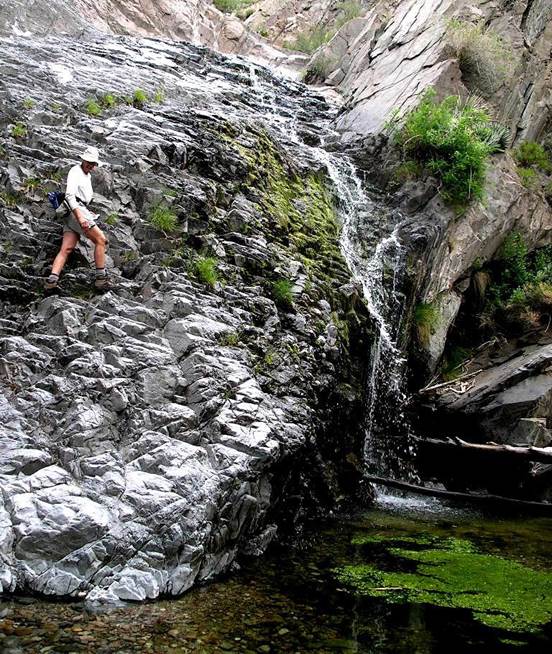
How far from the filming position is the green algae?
19.5 ft

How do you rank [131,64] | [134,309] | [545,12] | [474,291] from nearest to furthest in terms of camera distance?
[134,309] < [474,291] < [131,64] < [545,12]

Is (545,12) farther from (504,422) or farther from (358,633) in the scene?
(358,633)

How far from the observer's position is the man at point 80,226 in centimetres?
829

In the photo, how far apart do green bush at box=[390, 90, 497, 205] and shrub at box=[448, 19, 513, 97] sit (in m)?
2.07

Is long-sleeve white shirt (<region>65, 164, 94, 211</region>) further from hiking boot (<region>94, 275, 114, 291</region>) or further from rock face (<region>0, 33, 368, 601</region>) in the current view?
hiking boot (<region>94, 275, 114, 291</region>)

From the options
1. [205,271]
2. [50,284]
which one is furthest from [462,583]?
[50,284]

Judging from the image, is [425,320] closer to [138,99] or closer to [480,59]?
[138,99]

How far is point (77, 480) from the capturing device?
6.13 m

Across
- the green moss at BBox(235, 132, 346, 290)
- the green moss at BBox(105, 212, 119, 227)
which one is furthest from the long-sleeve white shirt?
the green moss at BBox(235, 132, 346, 290)

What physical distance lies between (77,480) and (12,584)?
1206mm

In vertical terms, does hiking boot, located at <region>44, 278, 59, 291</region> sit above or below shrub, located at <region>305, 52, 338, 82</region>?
below

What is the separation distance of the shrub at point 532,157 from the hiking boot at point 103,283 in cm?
1330

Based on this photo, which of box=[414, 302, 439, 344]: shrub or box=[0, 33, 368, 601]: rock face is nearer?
box=[0, 33, 368, 601]: rock face

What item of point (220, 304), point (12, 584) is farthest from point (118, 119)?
point (12, 584)
